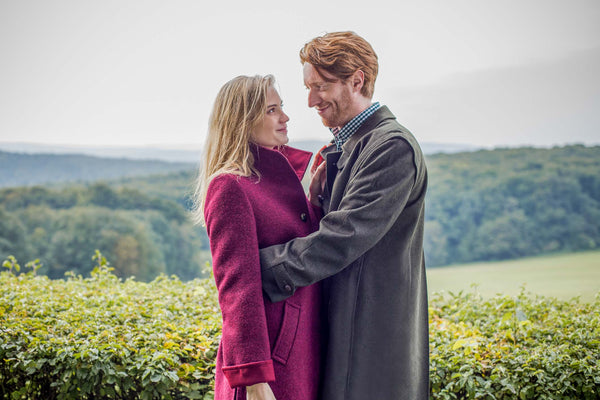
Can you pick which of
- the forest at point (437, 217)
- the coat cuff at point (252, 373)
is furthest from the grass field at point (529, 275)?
the coat cuff at point (252, 373)

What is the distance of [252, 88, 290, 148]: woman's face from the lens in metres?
1.76

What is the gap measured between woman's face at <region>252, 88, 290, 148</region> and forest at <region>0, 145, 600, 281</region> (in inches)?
352

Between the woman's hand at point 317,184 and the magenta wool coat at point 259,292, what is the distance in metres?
0.21

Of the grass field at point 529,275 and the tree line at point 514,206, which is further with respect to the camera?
the tree line at point 514,206

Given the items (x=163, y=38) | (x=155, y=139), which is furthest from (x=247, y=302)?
(x=155, y=139)

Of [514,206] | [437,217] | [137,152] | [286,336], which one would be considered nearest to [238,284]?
[286,336]

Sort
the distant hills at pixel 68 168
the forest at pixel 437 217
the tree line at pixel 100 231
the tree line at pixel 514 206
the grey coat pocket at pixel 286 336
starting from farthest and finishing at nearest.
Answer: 1. the tree line at pixel 100 231
2. the distant hills at pixel 68 168
3. the forest at pixel 437 217
4. the tree line at pixel 514 206
5. the grey coat pocket at pixel 286 336

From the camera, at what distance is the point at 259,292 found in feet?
5.03

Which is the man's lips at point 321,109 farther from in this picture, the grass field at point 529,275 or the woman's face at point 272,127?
the grass field at point 529,275

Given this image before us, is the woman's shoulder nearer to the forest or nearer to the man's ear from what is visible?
the man's ear

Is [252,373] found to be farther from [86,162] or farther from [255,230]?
[86,162]

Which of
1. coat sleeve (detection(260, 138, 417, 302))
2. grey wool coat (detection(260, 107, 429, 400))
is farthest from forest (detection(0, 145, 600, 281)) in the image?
coat sleeve (detection(260, 138, 417, 302))

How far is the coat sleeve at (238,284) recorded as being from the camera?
1.50 meters

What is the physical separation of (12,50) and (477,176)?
28.8 feet
